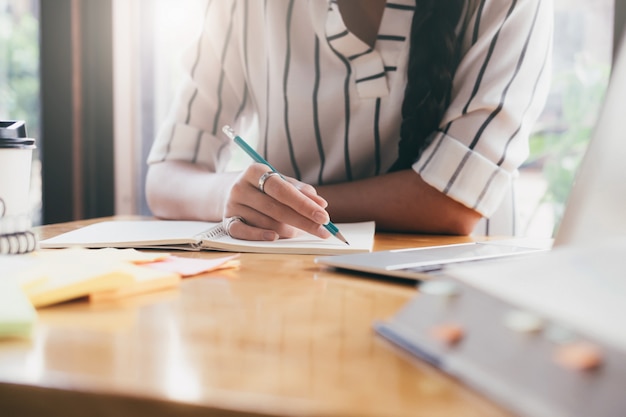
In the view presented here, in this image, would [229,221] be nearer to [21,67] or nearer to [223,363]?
[223,363]

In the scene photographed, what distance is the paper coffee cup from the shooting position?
0.55 metres

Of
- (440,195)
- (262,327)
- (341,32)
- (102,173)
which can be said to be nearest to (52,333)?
(262,327)

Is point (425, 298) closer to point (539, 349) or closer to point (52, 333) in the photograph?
point (539, 349)

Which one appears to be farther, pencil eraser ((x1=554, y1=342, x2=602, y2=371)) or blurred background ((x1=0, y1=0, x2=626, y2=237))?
blurred background ((x1=0, y1=0, x2=626, y2=237))

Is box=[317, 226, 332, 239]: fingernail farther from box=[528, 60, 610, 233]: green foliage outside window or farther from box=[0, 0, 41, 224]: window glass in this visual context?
box=[0, 0, 41, 224]: window glass

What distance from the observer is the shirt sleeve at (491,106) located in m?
0.94

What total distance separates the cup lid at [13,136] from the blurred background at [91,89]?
4.09ft

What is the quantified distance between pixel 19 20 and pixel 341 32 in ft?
4.18

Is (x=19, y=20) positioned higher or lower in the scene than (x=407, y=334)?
higher

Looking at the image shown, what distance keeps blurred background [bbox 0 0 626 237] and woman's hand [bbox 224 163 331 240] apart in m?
1.11

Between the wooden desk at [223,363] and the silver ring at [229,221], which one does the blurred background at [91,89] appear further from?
the wooden desk at [223,363]

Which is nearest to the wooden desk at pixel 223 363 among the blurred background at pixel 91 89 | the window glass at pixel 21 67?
the blurred background at pixel 91 89

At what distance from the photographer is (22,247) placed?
58 centimetres

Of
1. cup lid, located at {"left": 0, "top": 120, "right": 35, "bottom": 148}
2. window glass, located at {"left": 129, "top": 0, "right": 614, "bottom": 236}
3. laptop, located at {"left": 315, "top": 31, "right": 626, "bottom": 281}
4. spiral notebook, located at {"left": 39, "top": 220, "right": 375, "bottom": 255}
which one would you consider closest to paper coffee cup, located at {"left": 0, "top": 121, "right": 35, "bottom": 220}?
cup lid, located at {"left": 0, "top": 120, "right": 35, "bottom": 148}
